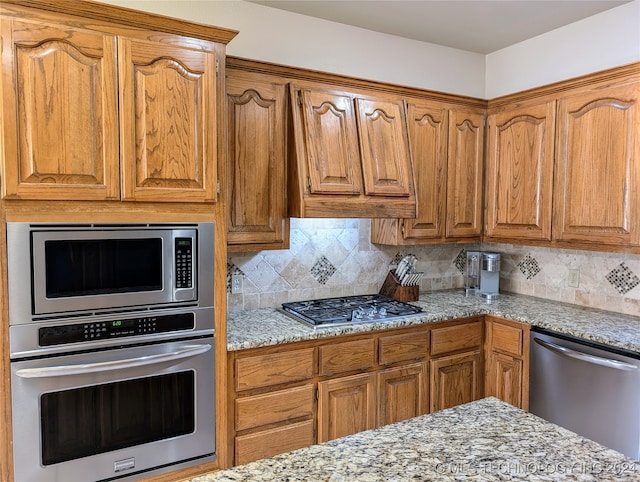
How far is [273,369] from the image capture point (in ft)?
7.71

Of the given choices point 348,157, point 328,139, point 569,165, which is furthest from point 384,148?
point 569,165

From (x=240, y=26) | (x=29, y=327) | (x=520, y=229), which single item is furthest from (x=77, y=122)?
(x=520, y=229)

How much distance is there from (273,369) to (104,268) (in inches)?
37.1

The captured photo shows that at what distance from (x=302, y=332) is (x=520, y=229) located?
1703 mm

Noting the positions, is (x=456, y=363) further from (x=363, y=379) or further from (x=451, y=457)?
(x=451, y=457)

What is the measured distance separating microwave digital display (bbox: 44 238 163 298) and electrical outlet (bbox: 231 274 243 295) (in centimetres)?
82

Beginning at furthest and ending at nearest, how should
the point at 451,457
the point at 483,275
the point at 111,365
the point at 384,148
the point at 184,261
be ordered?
1. the point at 483,275
2. the point at 384,148
3. the point at 184,261
4. the point at 111,365
5. the point at 451,457

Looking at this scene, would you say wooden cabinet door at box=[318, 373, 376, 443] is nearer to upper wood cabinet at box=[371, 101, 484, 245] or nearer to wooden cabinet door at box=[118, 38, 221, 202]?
upper wood cabinet at box=[371, 101, 484, 245]

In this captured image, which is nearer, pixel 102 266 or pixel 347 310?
pixel 102 266

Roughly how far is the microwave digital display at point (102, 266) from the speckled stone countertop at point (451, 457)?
1.14 metres

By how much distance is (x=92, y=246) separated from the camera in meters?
1.89

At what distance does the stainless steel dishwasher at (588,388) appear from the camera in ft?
7.53

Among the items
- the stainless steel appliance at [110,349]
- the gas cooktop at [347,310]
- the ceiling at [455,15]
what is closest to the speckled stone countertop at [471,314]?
the gas cooktop at [347,310]

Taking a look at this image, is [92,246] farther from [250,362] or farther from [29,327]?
[250,362]
